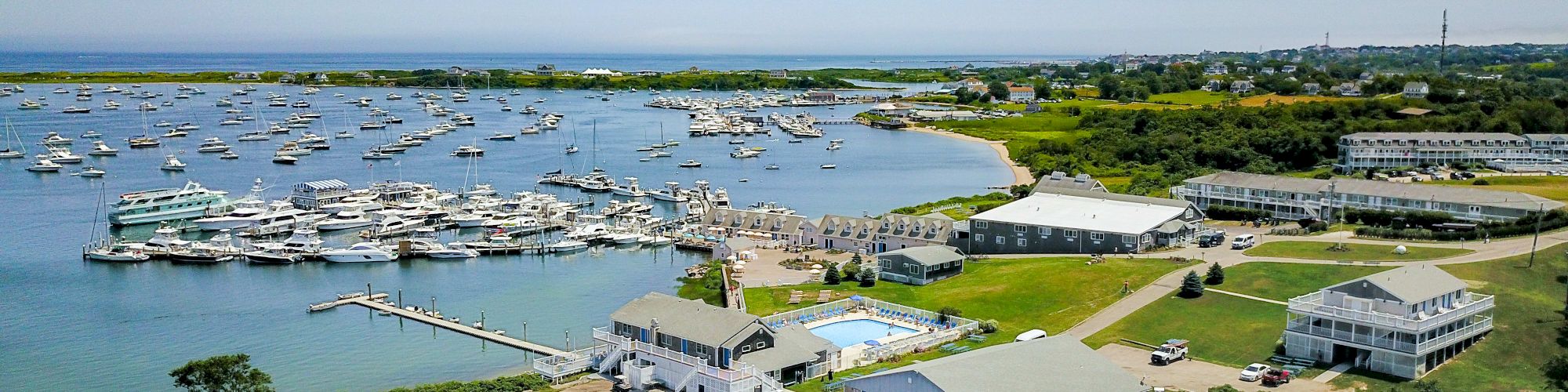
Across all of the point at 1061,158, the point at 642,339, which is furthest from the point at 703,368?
the point at 1061,158

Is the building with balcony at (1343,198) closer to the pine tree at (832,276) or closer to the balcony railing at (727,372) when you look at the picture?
the pine tree at (832,276)

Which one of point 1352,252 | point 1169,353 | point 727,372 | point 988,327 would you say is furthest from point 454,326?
point 1352,252

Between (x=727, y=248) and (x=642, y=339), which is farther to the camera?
(x=727, y=248)

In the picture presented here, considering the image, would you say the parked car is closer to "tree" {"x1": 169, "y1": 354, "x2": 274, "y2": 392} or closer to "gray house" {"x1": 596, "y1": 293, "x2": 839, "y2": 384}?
"gray house" {"x1": 596, "y1": 293, "x2": 839, "y2": 384}

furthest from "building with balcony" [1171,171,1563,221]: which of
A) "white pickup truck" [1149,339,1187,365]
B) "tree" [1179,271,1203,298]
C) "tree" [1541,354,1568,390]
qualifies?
"tree" [1541,354,1568,390]

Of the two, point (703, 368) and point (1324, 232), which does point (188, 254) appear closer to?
point (703, 368)

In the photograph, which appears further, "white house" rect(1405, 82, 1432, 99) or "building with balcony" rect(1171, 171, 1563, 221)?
"white house" rect(1405, 82, 1432, 99)
